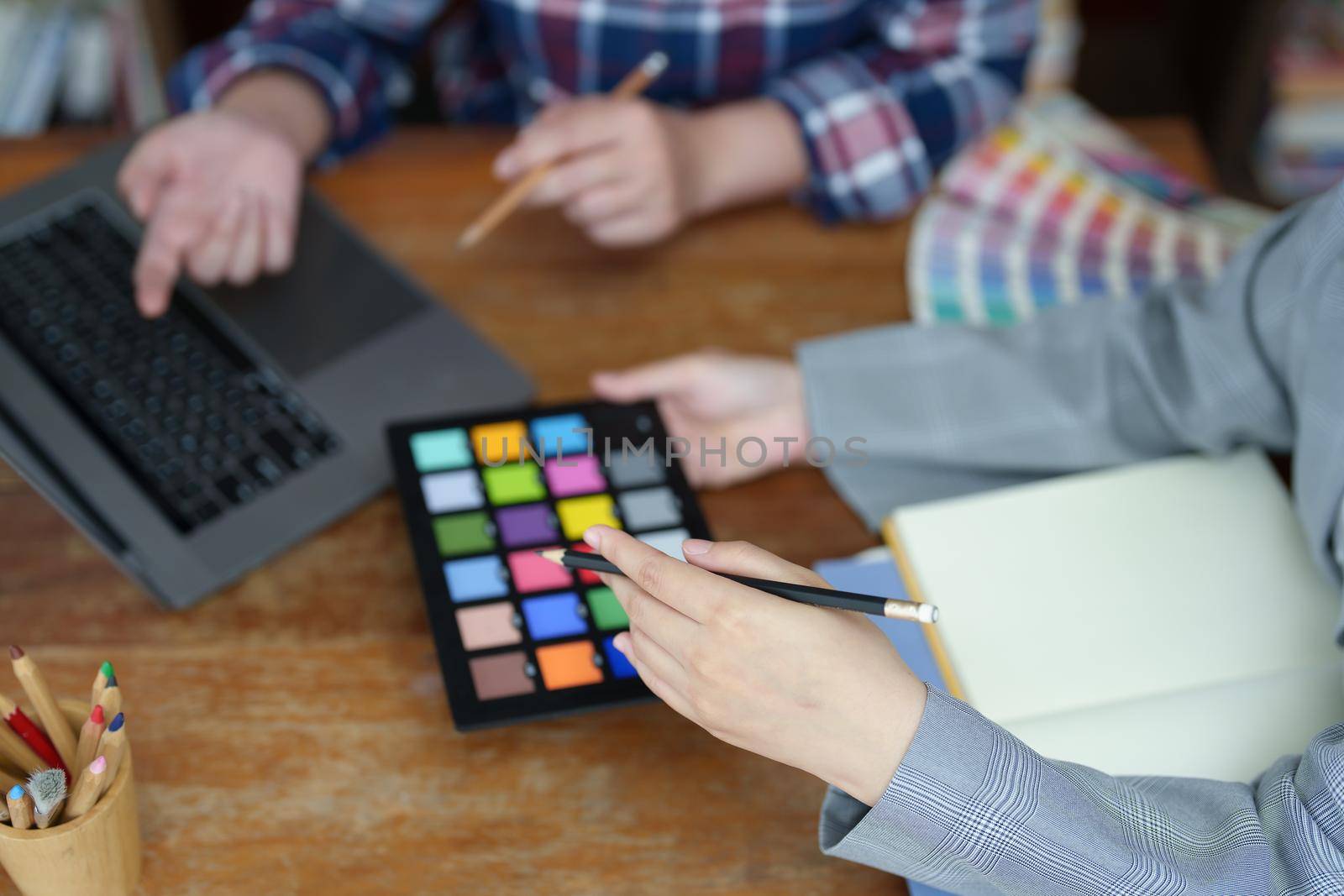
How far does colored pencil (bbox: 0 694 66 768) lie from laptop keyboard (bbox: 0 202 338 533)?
0.20m

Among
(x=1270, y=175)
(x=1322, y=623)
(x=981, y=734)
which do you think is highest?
(x=981, y=734)

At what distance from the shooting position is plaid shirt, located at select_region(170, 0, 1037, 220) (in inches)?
37.4

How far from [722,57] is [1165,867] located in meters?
0.75

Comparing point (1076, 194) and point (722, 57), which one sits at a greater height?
point (722, 57)

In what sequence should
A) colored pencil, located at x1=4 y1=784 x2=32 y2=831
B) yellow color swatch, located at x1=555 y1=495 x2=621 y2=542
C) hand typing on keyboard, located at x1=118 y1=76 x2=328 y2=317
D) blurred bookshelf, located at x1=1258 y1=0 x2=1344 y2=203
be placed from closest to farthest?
colored pencil, located at x1=4 y1=784 x2=32 y2=831 < yellow color swatch, located at x1=555 y1=495 x2=621 y2=542 < hand typing on keyboard, located at x1=118 y1=76 x2=328 y2=317 < blurred bookshelf, located at x1=1258 y1=0 x2=1344 y2=203

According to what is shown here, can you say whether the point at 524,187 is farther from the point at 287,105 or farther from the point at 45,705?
the point at 45,705

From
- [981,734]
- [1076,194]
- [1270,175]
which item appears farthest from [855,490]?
[1270,175]

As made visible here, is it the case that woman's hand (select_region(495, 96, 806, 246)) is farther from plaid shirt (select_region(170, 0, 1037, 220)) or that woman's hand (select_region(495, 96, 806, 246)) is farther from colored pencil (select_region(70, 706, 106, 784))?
colored pencil (select_region(70, 706, 106, 784))

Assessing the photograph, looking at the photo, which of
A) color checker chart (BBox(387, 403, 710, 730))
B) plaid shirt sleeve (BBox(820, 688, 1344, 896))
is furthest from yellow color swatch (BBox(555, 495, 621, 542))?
plaid shirt sleeve (BBox(820, 688, 1344, 896))

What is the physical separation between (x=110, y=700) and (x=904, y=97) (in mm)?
756

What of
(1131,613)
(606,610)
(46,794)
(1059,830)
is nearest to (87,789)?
(46,794)

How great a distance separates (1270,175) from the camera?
180 cm

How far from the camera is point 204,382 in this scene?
75 cm

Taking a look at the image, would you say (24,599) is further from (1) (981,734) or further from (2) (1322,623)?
(2) (1322,623)
